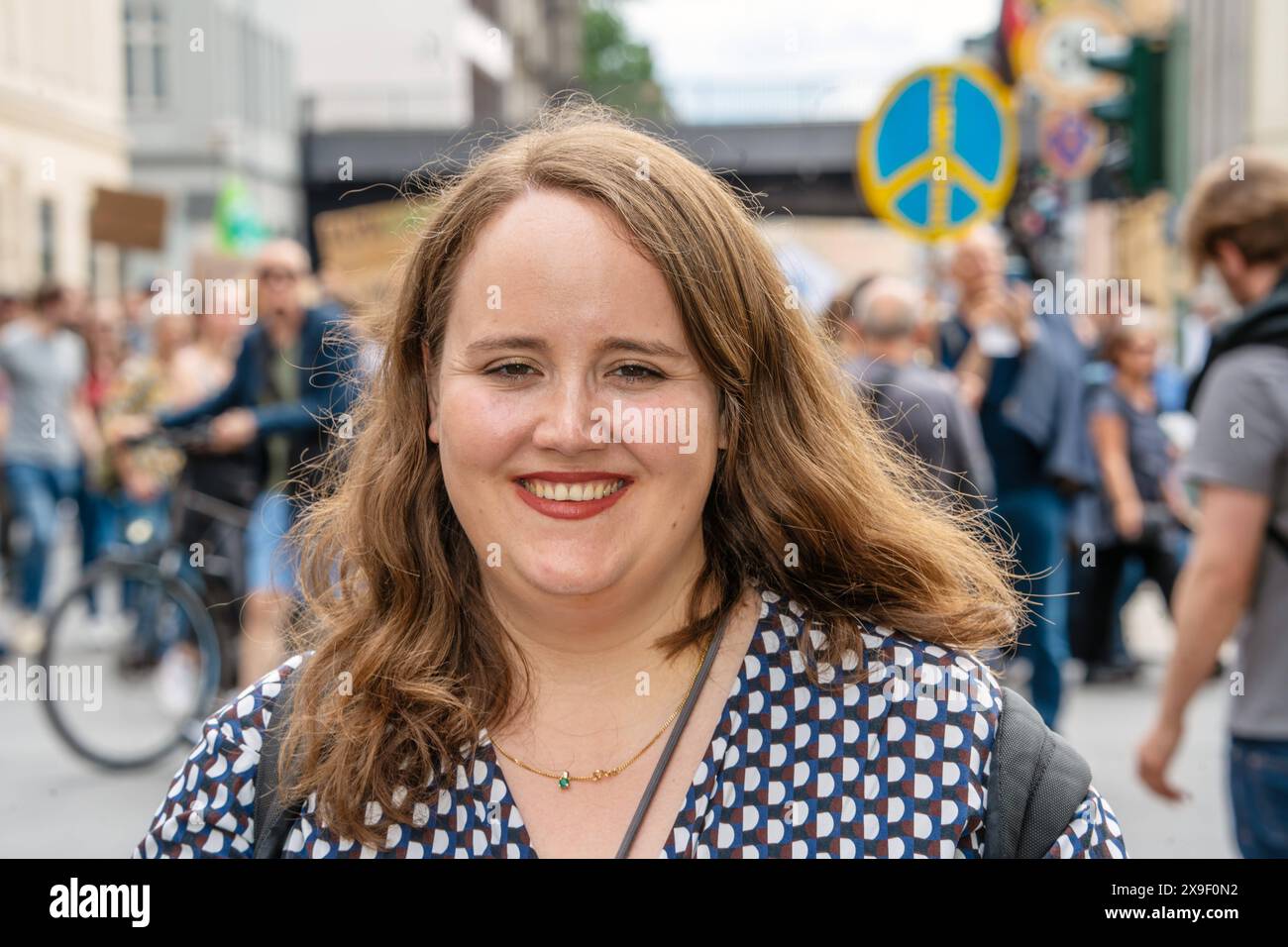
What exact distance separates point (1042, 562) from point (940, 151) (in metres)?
1.96

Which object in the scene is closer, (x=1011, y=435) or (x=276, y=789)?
(x=276, y=789)

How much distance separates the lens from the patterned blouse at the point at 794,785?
1790 mm

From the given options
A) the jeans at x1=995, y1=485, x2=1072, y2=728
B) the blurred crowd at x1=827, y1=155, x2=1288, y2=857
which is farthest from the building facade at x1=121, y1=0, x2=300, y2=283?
the jeans at x1=995, y1=485, x2=1072, y2=728

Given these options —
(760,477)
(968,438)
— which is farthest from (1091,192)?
(760,477)

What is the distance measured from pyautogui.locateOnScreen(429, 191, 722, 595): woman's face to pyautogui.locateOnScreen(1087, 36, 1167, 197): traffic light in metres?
7.11

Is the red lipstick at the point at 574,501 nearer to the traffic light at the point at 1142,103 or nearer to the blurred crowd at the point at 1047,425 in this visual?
the blurred crowd at the point at 1047,425

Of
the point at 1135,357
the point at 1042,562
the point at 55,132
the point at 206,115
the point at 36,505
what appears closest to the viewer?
the point at 1042,562

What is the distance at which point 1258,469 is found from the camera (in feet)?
9.98

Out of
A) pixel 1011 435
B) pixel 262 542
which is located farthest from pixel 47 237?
pixel 1011 435

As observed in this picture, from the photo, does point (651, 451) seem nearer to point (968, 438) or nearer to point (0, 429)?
point (968, 438)

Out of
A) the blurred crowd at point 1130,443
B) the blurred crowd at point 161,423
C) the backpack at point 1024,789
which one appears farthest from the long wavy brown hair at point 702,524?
the blurred crowd at point 161,423

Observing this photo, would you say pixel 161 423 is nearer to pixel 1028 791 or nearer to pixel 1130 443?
pixel 1130 443

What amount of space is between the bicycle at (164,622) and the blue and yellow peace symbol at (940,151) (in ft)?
10.8
